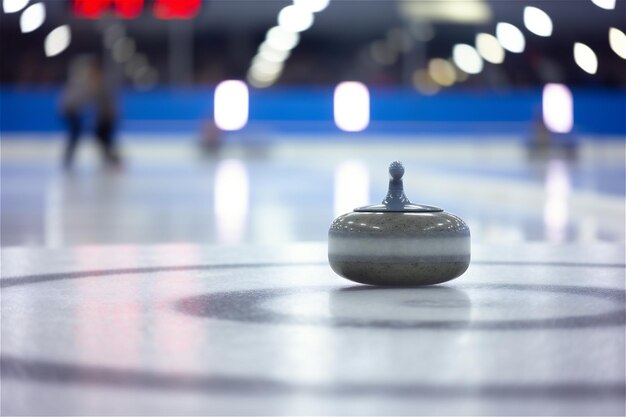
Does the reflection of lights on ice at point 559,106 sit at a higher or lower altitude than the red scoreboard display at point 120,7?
lower

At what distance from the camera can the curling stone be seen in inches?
153

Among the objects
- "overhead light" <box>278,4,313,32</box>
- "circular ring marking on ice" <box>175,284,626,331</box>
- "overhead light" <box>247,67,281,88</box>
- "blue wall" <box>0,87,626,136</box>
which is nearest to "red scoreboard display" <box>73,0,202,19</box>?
"blue wall" <box>0,87,626,136</box>

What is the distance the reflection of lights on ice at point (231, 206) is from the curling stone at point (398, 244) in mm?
2530

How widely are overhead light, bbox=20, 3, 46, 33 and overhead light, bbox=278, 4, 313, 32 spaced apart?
22.2 feet

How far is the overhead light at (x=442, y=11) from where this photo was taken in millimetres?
29312

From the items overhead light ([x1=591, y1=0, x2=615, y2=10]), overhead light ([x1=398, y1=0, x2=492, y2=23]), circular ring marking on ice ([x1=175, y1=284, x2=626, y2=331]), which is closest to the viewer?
circular ring marking on ice ([x1=175, y1=284, x2=626, y2=331])

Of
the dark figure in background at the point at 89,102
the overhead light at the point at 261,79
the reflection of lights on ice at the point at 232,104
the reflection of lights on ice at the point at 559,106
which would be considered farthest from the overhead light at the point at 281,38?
the dark figure in background at the point at 89,102

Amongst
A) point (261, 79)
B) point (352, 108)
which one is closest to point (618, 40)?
point (352, 108)

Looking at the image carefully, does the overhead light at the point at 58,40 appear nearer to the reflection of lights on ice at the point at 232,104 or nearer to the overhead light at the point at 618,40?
the reflection of lights on ice at the point at 232,104

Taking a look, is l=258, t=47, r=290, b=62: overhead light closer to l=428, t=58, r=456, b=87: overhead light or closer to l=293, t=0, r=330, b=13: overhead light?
l=293, t=0, r=330, b=13: overhead light

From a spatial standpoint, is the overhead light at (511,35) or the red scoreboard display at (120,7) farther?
the red scoreboard display at (120,7)

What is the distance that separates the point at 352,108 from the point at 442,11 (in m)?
3.79

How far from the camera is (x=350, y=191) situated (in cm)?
1316

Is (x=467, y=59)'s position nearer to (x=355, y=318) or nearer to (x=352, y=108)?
(x=352, y=108)
